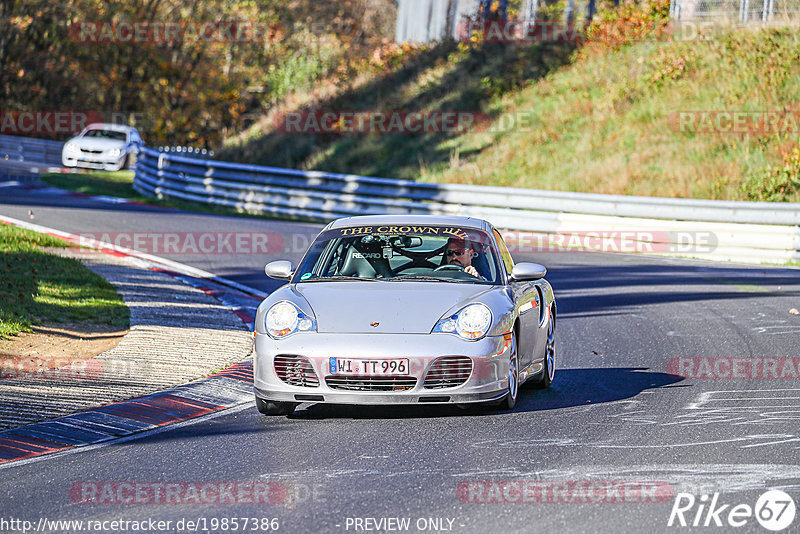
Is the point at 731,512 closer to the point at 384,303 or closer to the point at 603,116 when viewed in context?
the point at 384,303

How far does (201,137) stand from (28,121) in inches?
286

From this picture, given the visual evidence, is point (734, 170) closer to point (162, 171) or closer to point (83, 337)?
point (162, 171)

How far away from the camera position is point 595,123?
30344 millimetres

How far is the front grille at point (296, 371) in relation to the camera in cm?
778

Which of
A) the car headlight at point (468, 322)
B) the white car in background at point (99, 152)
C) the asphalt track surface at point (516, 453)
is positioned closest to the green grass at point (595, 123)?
the white car in background at point (99, 152)

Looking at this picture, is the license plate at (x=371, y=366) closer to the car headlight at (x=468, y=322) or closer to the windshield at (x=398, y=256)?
the car headlight at (x=468, y=322)

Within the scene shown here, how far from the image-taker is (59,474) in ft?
21.8

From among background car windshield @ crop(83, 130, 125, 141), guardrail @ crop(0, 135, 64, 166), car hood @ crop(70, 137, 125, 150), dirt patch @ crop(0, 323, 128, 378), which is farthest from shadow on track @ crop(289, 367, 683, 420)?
guardrail @ crop(0, 135, 64, 166)

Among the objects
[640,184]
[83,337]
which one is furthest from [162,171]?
[83,337]

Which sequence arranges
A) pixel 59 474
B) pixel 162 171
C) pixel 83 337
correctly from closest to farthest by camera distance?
pixel 59 474 < pixel 83 337 < pixel 162 171

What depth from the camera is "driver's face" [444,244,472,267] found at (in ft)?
29.2

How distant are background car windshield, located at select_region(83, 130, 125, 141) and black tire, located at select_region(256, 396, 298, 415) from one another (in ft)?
103

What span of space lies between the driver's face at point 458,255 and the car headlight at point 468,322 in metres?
0.97

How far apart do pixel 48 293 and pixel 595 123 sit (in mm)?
19935
